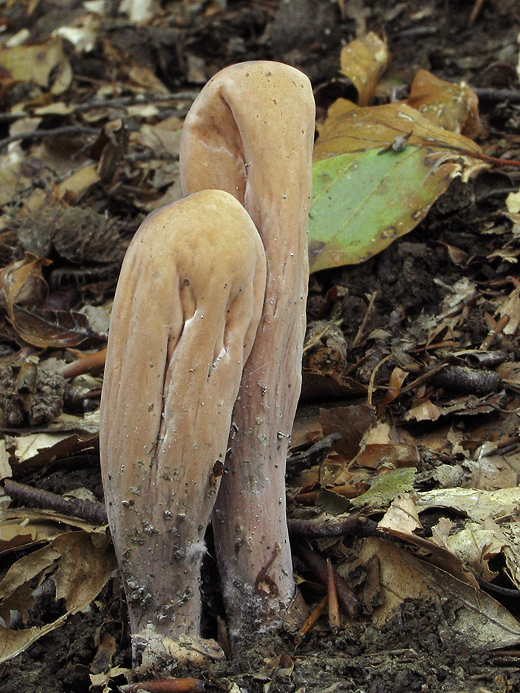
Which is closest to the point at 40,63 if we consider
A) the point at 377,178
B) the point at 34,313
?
the point at 34,313

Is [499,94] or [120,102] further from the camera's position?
[120,102]

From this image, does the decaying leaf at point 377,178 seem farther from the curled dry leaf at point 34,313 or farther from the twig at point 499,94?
the curled dry leaf at point 34,313

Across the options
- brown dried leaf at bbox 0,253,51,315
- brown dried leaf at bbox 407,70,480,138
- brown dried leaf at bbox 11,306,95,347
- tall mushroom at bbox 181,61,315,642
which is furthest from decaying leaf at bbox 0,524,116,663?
brown dried leaf at bbox 407,70,480,138

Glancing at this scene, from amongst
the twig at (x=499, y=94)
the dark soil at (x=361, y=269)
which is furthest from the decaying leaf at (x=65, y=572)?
the twig at (x=499, y=94)

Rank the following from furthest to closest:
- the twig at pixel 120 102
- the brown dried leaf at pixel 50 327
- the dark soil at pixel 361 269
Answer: the twig at pixel 120 102
the brown dried leaf at pixel 50 327
the dark soil at pixel 361 269

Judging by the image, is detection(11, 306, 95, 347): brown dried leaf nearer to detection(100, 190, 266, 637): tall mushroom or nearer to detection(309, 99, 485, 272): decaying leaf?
detection(309, 99, 485, 272): decaying leaf

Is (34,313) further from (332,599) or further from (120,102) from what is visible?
(120,102)

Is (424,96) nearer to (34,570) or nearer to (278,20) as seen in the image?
(278,20)
